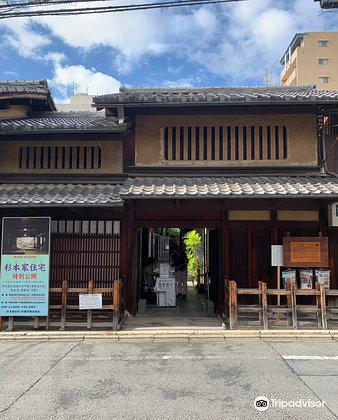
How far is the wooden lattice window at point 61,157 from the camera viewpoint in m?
11.4

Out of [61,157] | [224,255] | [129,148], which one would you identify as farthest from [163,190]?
[61,157]

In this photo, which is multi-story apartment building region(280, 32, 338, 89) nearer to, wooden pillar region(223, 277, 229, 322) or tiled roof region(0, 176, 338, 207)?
tiled roof region(0, 176, 338, 207)

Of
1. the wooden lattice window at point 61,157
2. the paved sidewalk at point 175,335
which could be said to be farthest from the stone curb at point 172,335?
the wooden lattice window at point 61,157

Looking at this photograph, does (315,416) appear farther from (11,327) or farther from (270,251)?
(11,327)

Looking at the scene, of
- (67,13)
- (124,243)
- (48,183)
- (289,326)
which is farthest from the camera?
(48,183)

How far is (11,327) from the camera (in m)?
9.44

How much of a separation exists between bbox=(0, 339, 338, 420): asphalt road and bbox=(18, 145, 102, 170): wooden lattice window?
17.9ft

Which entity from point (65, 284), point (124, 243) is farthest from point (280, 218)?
point (65, 284)

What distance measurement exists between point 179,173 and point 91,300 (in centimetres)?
463

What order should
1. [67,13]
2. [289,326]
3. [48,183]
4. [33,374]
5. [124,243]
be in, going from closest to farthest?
[33,374] < [67,13] < [289,326] < [124,243] < [48,183]

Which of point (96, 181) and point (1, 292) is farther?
point (96, 181)

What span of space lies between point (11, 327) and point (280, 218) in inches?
324

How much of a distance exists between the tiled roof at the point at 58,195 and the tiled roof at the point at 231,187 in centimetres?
52

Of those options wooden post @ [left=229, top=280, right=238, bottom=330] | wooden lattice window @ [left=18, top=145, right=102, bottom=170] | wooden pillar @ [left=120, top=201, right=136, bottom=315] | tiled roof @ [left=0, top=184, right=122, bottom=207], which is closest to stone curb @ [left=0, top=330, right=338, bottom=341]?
wooden post @ [left=229, top=280, right=238, bottom=330]
